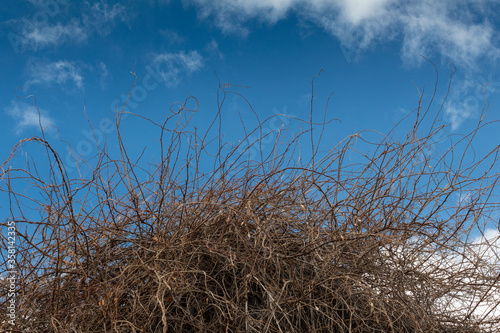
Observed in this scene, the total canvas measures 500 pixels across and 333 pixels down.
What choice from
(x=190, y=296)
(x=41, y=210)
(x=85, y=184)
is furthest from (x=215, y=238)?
(x=41, y=210)

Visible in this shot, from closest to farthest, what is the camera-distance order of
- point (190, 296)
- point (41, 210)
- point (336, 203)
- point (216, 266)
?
point (190, 296) → point (216, 266) → point (336, 203) → point (41, 210)

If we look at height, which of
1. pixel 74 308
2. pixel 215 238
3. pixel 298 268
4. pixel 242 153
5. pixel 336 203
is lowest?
pixel 74 308

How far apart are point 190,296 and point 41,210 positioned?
1259mm

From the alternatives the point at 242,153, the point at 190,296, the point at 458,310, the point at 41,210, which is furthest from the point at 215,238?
the point at 458,310

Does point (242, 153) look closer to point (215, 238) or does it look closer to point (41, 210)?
point (215, 238)

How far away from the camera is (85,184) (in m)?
3.07

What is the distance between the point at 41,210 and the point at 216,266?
1.25 m

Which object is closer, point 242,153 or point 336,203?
point 336,203

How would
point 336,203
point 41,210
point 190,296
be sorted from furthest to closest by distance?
1. point 41,210
2. point 336,203
3. point 190,296

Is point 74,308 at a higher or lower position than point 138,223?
lower

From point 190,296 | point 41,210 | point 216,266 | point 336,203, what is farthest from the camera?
point 41,210

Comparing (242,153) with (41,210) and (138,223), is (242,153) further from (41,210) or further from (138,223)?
(41,210)

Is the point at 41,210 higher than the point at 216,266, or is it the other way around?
the point at 41,210

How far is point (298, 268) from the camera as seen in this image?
9.00 feet
